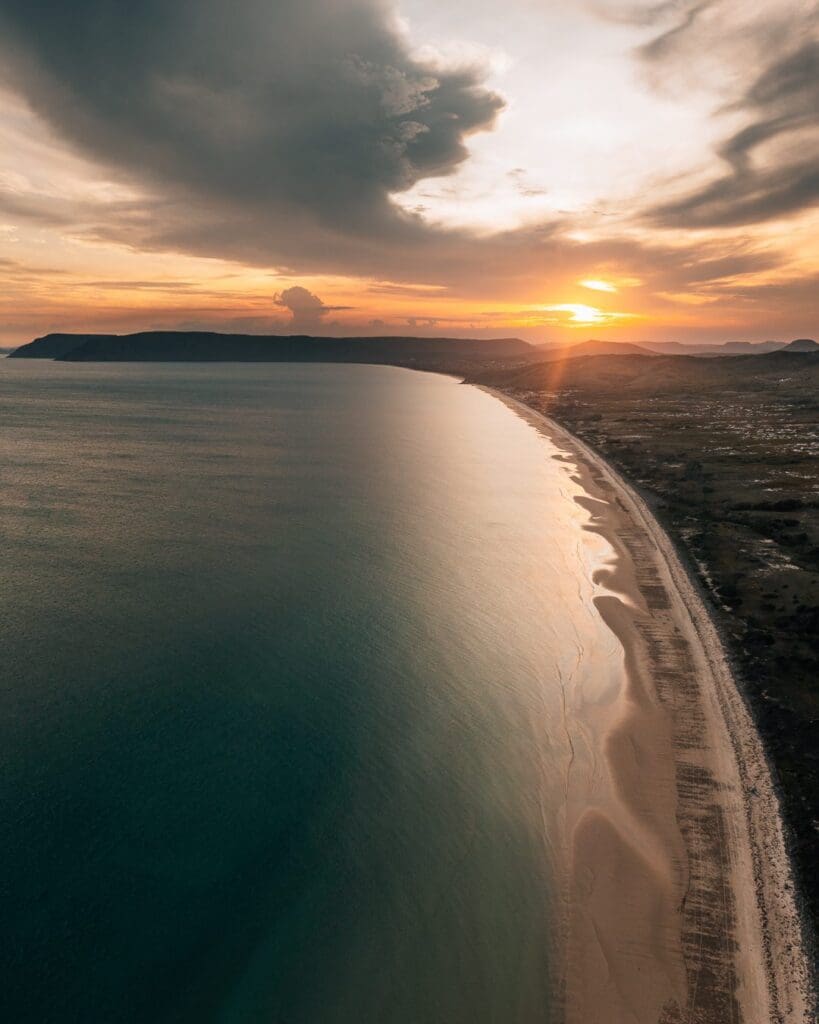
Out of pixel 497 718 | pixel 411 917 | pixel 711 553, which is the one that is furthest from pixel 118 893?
pixel 711 553

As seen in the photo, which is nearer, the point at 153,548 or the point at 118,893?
the point at 118,893

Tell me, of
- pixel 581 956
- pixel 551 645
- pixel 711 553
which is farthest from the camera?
pixel 711 553

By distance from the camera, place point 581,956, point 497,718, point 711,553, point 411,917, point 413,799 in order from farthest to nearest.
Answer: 1. point 711,553
2. point 497,718
3. point 413,799
4. point 411,917
5. point 581,956

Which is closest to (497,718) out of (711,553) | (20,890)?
(20,890)

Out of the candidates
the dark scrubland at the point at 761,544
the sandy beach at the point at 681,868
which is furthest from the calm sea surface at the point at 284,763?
the dark scrubland at the point at 761,544

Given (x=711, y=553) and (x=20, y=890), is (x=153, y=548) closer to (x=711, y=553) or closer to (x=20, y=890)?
(x=20, y=890)

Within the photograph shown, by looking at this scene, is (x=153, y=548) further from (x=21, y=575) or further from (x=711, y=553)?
(x=711, y=553)
